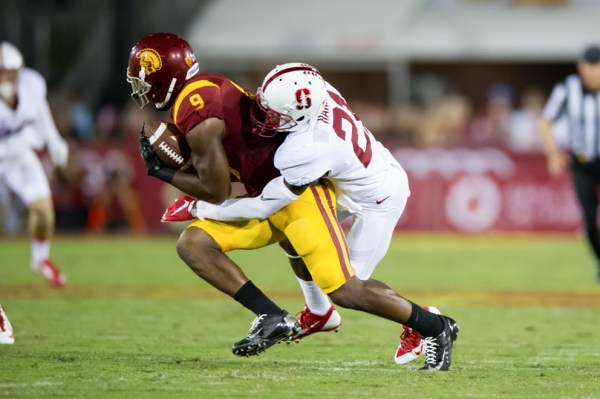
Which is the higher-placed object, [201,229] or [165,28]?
[165,28]

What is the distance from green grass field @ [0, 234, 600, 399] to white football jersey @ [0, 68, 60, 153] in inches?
50.1

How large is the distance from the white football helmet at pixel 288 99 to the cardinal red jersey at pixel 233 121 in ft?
0.28

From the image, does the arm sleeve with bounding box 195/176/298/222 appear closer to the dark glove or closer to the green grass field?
the dark glove

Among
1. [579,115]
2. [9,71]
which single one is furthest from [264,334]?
[579,115]

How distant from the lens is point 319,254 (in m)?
5.40

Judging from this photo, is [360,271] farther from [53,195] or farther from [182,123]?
[53,195]

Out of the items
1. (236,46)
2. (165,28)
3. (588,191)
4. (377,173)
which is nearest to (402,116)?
(236,46)

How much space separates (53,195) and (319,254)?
10.4 meters

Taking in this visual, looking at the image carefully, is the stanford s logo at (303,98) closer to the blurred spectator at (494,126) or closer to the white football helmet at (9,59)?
the white football helmet at (9,59)

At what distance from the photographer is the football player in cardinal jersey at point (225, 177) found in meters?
5.36

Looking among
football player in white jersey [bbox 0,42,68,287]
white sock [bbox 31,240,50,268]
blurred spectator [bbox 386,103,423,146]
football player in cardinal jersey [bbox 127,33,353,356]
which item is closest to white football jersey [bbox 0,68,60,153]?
football player in white jersey [bbox 0,42,68,287]

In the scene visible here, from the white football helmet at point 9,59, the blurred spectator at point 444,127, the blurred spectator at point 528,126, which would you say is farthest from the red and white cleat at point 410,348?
the blurred spectator at point 528,126

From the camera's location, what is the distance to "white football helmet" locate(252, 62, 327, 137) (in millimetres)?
5254

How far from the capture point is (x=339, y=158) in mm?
5414
